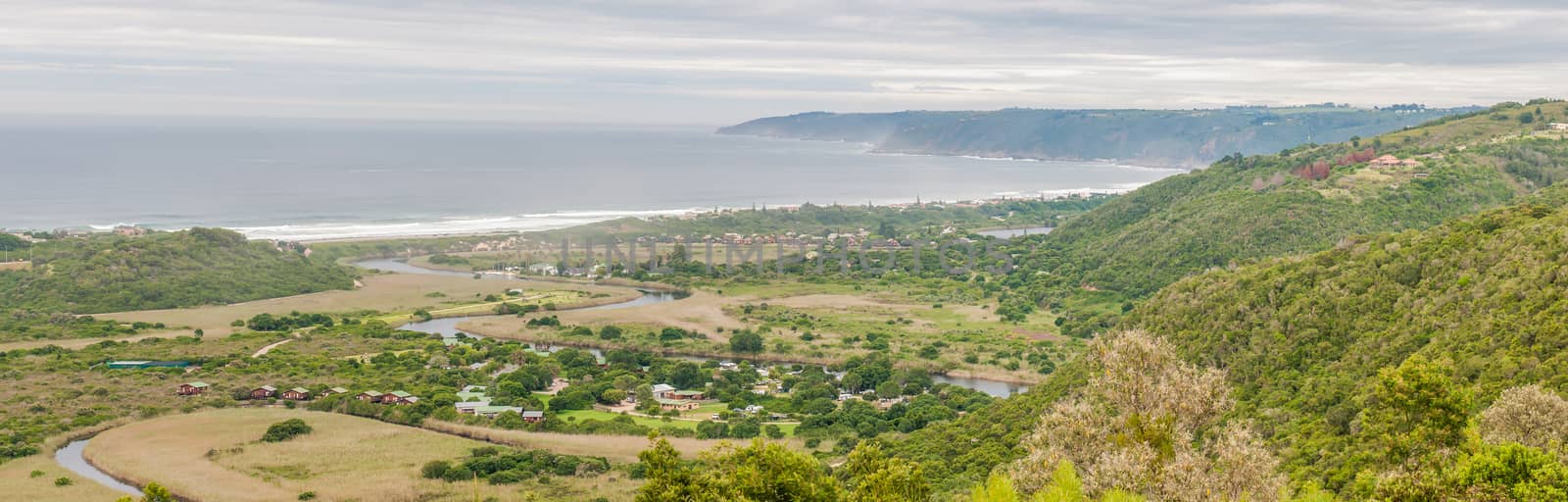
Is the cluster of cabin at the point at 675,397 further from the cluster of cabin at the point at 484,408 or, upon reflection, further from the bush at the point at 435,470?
the bush at the point at 435,470

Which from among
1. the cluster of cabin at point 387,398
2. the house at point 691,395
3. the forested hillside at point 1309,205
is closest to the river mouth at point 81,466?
the cluster of cabin at point 387,398

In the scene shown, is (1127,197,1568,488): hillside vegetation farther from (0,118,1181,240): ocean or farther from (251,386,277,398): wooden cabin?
(0,118,1181,240): ocean

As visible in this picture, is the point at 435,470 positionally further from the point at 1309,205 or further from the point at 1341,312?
the point at 1309,205

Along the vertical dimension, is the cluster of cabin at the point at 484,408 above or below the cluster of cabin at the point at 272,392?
below

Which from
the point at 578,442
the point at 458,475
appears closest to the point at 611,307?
the point at 578,442

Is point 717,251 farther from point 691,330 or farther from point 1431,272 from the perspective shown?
point 1431,272

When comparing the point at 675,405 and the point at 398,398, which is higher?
the point at 398,398

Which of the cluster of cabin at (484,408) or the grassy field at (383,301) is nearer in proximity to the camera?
the cluster of cabin at (484,408)

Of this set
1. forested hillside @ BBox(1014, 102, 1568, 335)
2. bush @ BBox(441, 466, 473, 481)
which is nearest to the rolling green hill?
forested hillside @ BBox(1014, 102, 1568, 335)
